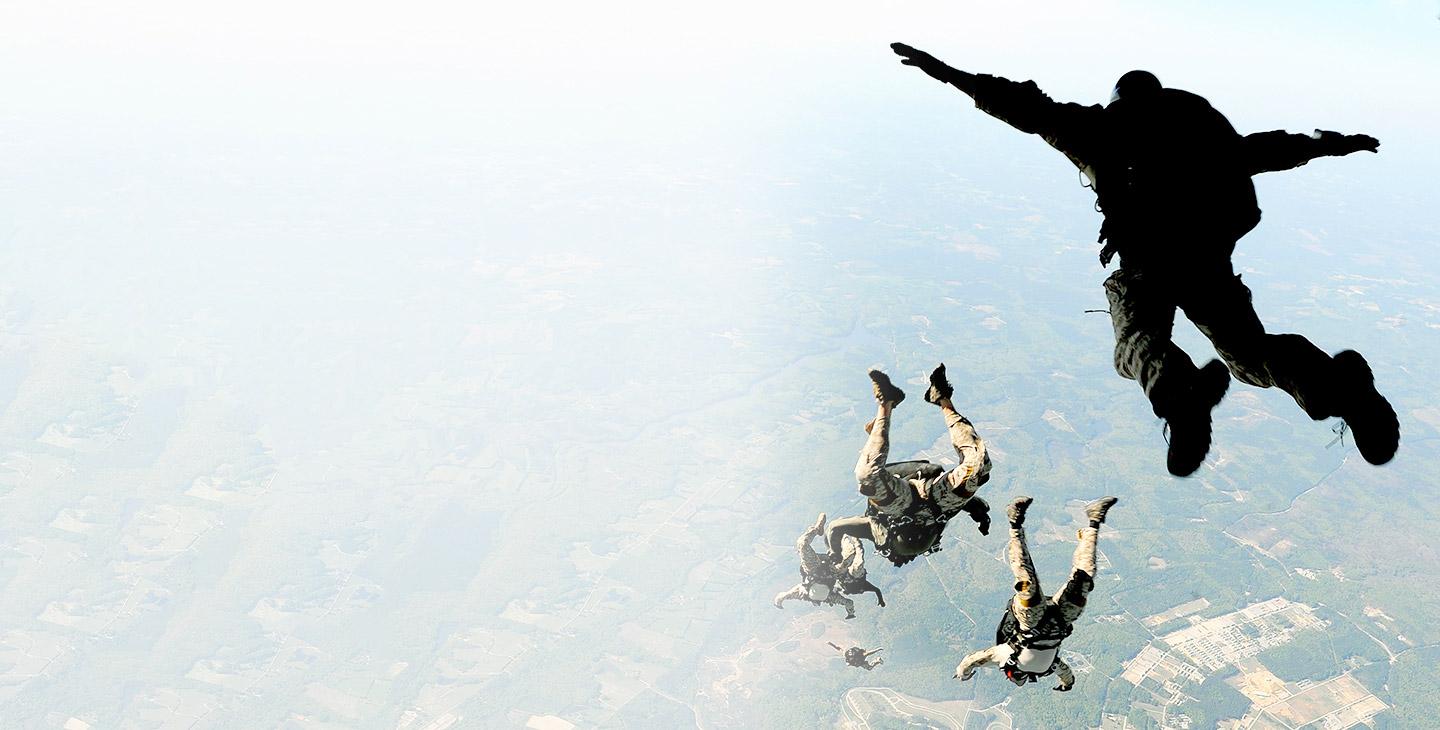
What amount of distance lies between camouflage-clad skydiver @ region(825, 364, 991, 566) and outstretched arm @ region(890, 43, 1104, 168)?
2.18 metres

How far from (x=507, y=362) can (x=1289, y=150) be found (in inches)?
6848

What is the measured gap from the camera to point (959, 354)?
129750 mm

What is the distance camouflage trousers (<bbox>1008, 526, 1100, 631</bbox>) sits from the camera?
22.6ft

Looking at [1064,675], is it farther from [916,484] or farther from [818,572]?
[818,572]

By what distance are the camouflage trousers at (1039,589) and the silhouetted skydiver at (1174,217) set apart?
259 cm

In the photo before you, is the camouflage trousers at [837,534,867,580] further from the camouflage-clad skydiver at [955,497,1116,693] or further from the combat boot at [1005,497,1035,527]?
the combat boot at [1005,497,1035,527]

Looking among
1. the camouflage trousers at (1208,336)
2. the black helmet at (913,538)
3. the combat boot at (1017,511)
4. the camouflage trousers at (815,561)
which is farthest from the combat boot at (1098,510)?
the camouflage trousers at (815,561)

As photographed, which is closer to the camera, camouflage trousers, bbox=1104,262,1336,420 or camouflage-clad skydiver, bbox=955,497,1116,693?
camouflage trousers, bbox=1104,262,1336,420

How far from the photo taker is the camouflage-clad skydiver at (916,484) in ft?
23.2

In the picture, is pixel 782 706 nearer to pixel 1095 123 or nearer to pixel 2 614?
pixel 1095 123

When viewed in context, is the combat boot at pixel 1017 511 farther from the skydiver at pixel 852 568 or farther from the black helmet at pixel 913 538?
the skydiver at pixel 852 568

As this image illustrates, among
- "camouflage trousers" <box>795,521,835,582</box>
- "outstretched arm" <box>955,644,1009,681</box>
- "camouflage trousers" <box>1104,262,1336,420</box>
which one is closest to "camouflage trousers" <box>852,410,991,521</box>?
"outstretched arm" <box>955,644,1009,681</box>

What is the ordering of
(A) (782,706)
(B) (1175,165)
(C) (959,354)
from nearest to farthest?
(B) (1175,165) < (A) (782,706) < (C) (959,354)

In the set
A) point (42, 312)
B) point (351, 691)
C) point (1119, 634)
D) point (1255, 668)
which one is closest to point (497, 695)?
point (351, 691)
